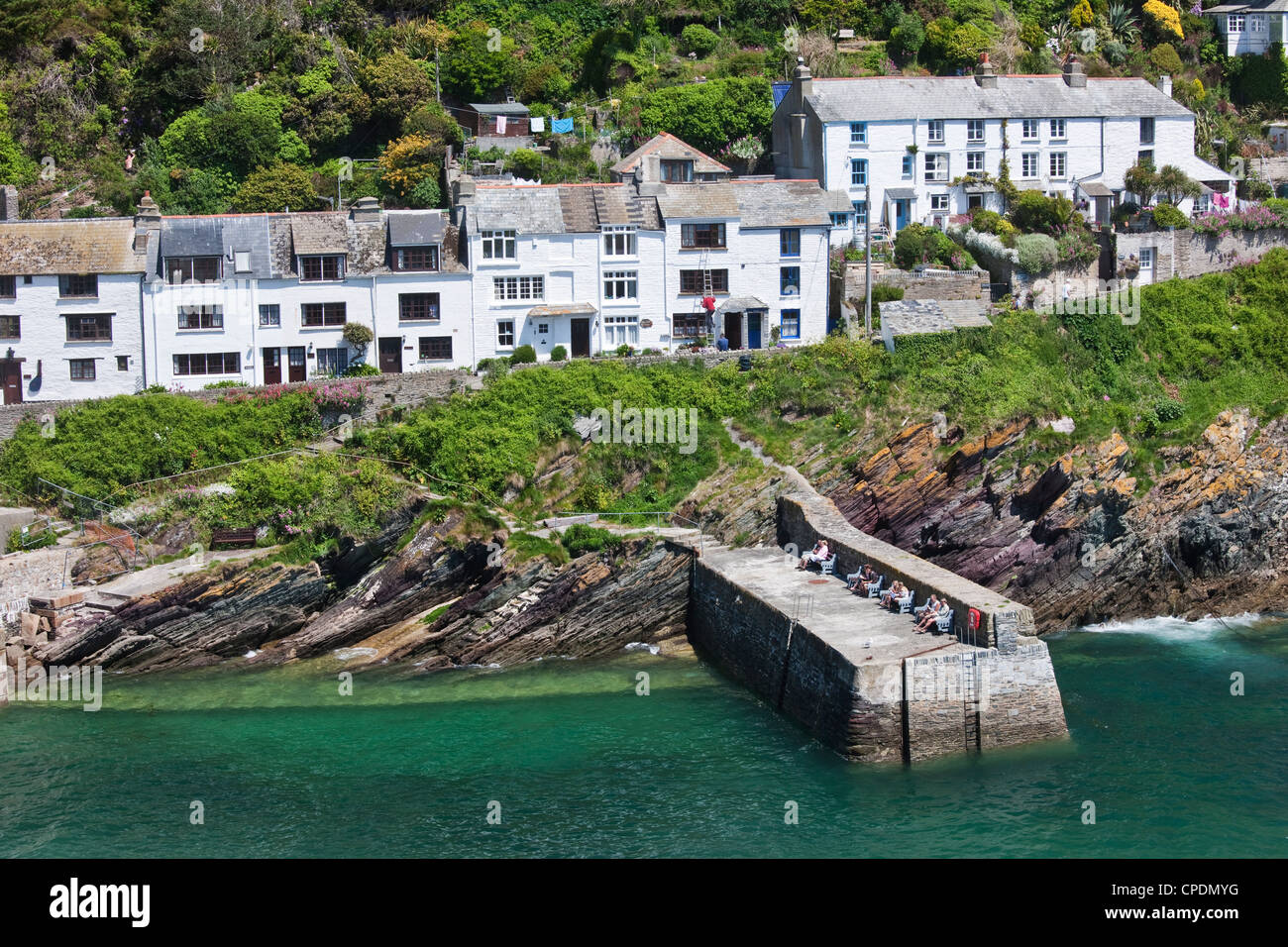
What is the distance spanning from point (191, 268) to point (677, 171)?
1875 cm

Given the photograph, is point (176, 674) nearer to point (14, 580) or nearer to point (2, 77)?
point (14, 580)

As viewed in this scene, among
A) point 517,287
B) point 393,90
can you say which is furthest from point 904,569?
point 393,90

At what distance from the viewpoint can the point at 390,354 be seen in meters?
51.8

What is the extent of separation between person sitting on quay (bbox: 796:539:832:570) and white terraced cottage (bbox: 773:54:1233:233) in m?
21.0

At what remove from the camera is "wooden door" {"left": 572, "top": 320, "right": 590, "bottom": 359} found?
52938mm

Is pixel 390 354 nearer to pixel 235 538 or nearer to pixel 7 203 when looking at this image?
pixel 235 538

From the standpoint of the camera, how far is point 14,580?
40.6 meters

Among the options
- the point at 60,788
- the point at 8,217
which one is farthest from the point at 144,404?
the point at 60,788

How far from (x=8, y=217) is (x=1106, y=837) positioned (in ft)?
143

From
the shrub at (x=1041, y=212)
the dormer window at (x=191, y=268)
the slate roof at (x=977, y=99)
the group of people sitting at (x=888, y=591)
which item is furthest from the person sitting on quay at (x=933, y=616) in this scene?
the slate roof at (x=977, y=99)

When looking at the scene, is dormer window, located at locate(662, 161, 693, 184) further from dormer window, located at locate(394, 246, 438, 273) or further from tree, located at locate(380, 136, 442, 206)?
dormer window, located at locate(394, 246, 438, 273)

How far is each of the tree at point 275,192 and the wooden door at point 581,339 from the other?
14611 millimetres

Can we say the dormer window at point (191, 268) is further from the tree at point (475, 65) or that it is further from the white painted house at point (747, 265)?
the tree at point (475, 65)

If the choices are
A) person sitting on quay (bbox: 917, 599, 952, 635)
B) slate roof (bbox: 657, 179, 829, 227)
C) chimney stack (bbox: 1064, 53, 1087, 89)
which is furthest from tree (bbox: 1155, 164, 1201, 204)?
person sitting on quay (bbox: 917, 599, 952, 635)
